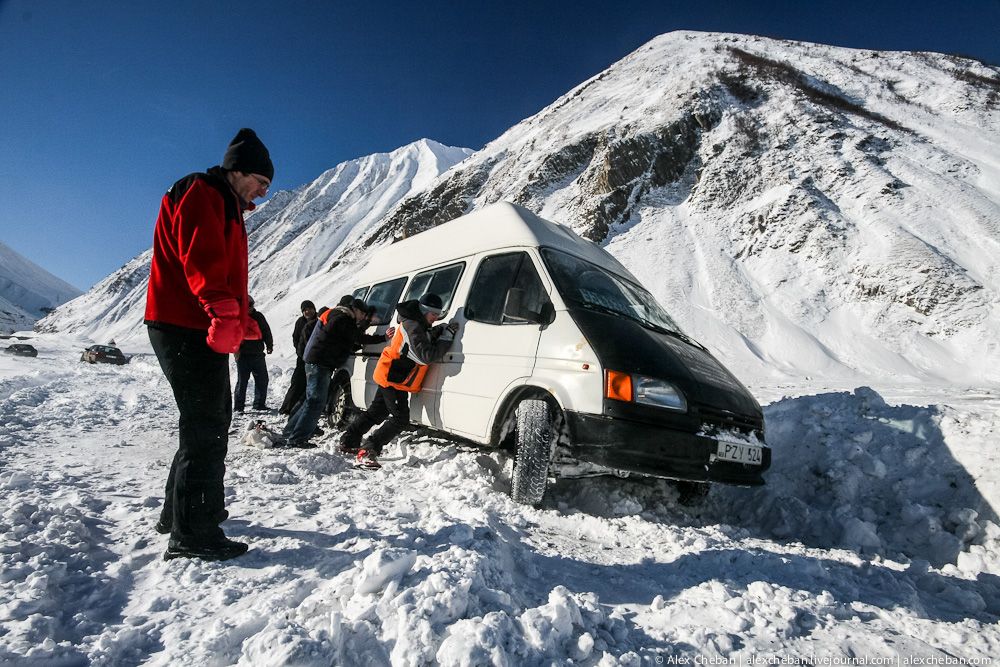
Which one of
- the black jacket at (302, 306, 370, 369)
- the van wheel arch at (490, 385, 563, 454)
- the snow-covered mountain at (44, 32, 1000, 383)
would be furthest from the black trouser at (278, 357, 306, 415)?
the snow-covered mountain at (44, 32, 1000, 383)

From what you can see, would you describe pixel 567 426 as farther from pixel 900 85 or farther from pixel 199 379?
pixel 900 85

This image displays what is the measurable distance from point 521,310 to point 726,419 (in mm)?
1637

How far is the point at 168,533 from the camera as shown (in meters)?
2.46

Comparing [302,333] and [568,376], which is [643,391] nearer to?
[568,376]

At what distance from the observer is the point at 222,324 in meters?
2.16

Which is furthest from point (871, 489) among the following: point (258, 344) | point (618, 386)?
point (258, 344)

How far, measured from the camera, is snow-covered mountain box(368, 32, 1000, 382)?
19.0 meters

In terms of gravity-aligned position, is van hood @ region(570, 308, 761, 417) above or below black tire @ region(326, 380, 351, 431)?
above

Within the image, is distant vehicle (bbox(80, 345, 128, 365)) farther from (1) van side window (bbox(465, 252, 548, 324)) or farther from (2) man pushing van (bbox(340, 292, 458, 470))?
(1) van side window (bbox(465, 252, 548, 324))

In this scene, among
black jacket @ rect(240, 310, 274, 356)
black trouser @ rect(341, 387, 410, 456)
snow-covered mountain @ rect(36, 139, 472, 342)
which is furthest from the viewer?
snow-covered mountain @ rect(36, 139, 472, 342)

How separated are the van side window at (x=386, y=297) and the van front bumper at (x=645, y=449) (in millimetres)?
3231

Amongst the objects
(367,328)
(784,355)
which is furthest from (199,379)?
(784,355)

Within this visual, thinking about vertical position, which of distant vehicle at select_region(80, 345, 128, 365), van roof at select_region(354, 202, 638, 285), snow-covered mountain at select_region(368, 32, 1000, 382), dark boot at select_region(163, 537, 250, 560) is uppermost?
snow-covered mountain at select_region(368, 32, 1000, 382)

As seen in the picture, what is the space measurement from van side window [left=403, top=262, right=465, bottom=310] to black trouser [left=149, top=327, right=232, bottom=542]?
250 cm
